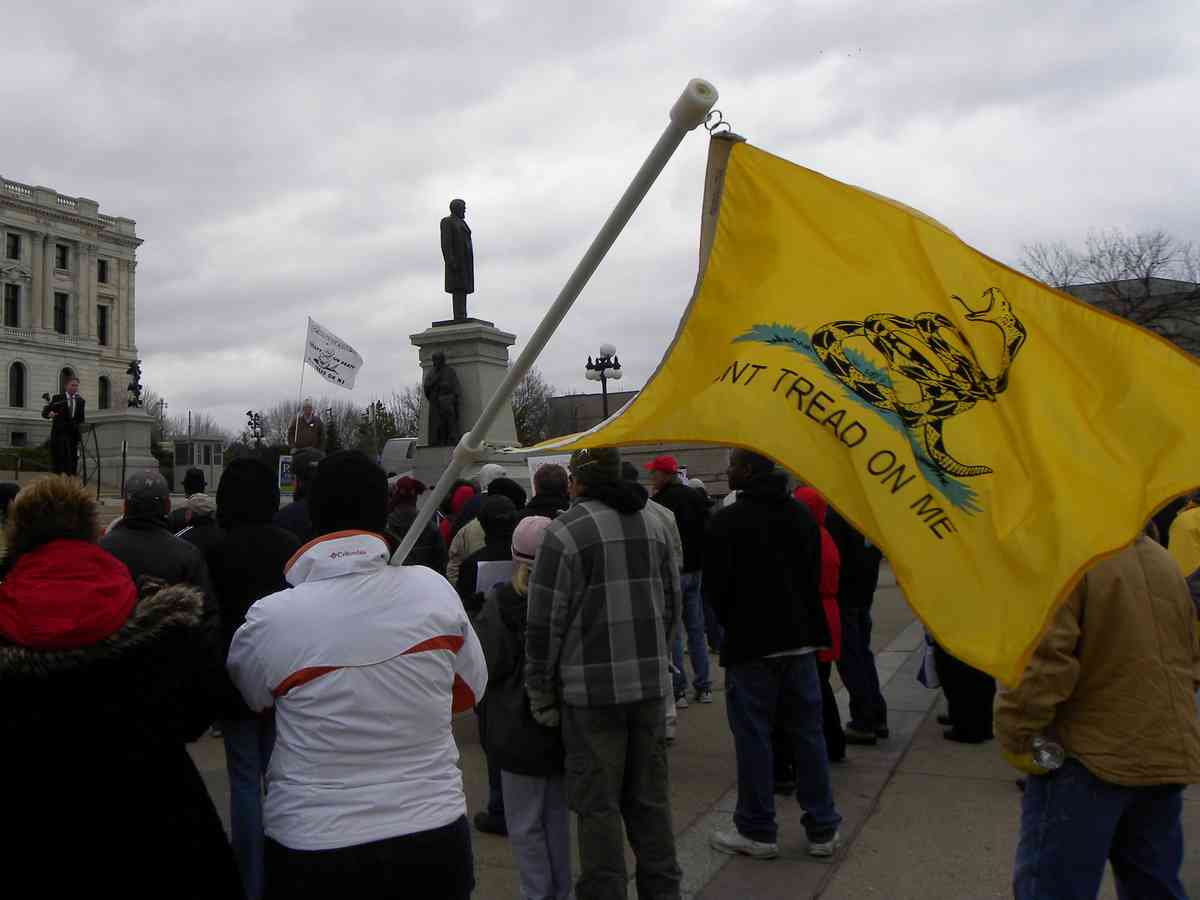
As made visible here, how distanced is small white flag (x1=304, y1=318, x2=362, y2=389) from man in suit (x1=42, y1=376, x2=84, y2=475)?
744 centimetres

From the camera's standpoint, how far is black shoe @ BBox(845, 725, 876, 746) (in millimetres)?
6828

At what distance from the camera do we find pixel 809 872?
4.66 metres

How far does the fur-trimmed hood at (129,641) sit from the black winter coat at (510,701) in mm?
1623

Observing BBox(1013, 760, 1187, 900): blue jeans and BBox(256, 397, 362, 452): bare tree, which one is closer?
BBox(1013, 760, 1187, 900): blue jeans

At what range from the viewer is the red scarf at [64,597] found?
7.55ft

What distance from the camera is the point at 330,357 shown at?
42.1 ft

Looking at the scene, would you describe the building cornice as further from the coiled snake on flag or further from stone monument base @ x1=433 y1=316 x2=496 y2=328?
the coiled snake on flag

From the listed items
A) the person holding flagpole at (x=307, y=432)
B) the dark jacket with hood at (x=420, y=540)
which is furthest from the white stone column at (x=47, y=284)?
the dark jacket with hood at (x=420, y=540)

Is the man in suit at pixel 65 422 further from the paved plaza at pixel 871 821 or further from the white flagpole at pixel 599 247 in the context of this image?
the white flagpole at pixel 599 247

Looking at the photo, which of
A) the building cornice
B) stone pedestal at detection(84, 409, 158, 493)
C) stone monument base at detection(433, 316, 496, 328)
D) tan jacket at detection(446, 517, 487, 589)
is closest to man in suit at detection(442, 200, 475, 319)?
stone monument base at detection(433, 316, 496, 328)

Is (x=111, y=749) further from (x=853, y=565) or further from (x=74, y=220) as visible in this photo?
(x=74, y=220)

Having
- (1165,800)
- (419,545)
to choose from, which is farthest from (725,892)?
(419,545)

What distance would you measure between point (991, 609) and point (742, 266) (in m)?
1.22

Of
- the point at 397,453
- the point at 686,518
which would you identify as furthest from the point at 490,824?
the point at 397,453
